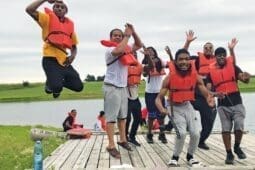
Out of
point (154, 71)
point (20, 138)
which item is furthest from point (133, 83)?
point (20, 138)

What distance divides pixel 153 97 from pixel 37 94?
75.1 metres

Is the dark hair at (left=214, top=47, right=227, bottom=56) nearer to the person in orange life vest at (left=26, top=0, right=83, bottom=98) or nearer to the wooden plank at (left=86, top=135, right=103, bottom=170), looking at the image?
the person in orange life vest at (left=26, top=0, right=83, bottom=98)

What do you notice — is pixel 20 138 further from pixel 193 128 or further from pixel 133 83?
pixel 193 128

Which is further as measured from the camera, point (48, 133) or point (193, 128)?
point (48, 133)

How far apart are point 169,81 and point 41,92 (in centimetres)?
7877

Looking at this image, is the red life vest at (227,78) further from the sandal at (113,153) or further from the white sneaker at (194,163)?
the sandal at (113,153)

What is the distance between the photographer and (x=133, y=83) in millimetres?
11906

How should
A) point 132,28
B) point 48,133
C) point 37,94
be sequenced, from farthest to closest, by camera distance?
1. point 37,94
2. point 48,133
3. point 132,28

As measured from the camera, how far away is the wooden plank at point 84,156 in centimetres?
962

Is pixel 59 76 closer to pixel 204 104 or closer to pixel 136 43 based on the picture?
pixel 136 43

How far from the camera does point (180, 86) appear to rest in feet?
31.0

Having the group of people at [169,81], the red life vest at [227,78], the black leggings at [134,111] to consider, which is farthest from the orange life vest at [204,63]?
the red life vest at [227,78]

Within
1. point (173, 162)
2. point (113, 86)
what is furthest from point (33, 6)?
point (173, 162)

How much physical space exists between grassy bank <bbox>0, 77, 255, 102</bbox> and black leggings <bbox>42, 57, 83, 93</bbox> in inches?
2156
